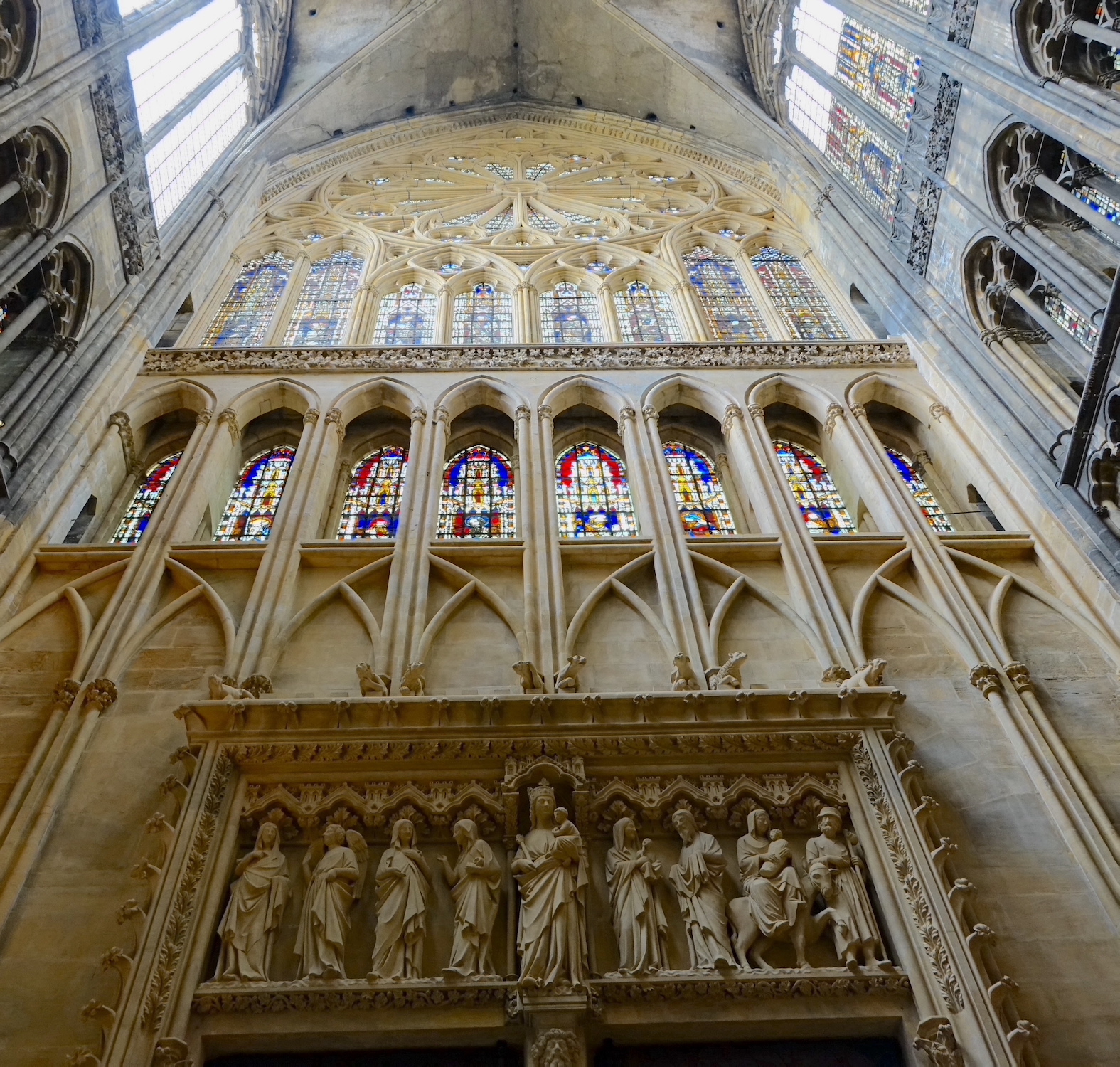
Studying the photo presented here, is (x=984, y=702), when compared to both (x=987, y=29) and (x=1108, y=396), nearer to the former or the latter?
(x=1108, y=396)

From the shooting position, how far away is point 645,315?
653 inches

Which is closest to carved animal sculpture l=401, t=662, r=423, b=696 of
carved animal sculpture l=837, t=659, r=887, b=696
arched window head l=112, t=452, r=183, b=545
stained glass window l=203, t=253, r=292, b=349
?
carved animal sculpture l=837, t=659, r=887, b=696

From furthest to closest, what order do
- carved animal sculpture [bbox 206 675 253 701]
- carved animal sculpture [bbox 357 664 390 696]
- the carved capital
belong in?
the carved capital
carved animal sculpture [bbox 357 664 390 696]
carved animal sculpture [bbox 206 675 253 701]

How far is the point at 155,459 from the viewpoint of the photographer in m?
13.0

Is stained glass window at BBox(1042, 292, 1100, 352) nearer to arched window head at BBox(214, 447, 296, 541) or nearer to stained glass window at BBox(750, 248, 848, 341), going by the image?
stained glass window at BBox(750, 248, 848, 341)

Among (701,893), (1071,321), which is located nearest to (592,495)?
(1071,321)

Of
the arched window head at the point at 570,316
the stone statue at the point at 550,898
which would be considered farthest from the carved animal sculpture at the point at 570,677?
the arched window head at the point at 570,316

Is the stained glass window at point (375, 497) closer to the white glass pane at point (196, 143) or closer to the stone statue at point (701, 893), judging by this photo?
the stone statue at point (701, 893)

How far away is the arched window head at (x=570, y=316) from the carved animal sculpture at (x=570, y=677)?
6.83m

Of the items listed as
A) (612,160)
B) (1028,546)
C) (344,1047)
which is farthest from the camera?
(612,160)

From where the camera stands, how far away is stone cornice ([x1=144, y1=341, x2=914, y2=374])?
1382 centimetres

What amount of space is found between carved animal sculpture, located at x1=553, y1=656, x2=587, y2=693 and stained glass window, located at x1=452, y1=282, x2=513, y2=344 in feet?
23.2

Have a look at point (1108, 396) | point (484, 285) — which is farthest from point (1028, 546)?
point (484, 285)

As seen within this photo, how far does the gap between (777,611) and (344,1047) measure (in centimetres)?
545
